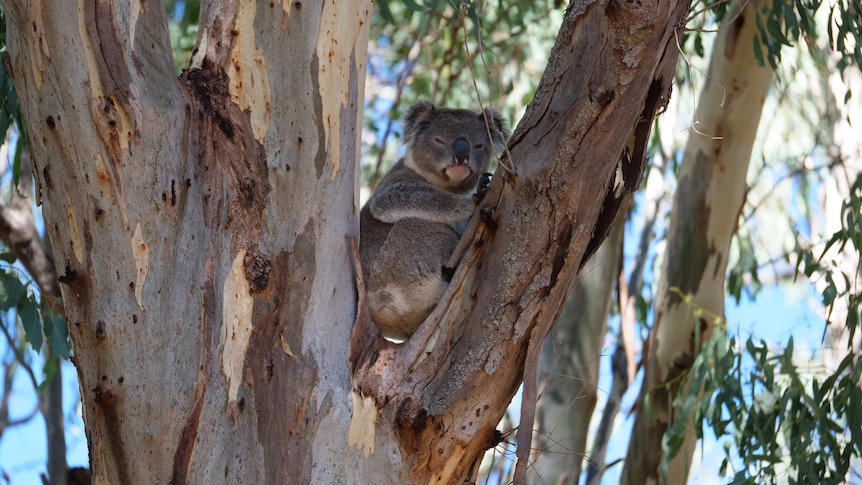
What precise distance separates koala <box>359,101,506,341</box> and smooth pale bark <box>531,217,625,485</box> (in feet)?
4.25

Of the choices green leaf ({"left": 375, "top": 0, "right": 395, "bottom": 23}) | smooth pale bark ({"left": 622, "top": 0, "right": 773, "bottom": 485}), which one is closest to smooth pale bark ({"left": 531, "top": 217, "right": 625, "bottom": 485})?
smooth pale bark ({"left": 622, "top": 0, "right": 773, "bottom": 485})

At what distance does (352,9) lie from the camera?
2385 millimetres

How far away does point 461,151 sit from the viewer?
361 cm

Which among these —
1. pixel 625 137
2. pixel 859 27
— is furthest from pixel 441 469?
pixel 859 27

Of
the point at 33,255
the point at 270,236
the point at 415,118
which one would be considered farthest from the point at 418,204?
the point at 33,255

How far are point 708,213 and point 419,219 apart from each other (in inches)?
87.9

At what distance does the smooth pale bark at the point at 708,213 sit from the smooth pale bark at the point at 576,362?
0.30 m

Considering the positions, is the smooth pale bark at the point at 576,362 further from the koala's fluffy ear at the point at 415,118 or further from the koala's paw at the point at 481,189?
the koala's paw at the point at 481,189

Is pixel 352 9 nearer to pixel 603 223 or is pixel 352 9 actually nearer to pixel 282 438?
pixel 603 223

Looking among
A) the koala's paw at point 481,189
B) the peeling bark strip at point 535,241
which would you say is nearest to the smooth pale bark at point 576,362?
the koala's paw at point 481,189

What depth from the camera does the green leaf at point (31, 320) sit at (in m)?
3.23

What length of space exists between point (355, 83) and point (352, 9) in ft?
0.62

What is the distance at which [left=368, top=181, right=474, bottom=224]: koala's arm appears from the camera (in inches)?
121

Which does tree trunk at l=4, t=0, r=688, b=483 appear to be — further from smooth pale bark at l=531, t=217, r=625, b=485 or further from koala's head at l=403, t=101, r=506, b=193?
smooth pale bark at l=531, t=217, r=625, b=485
